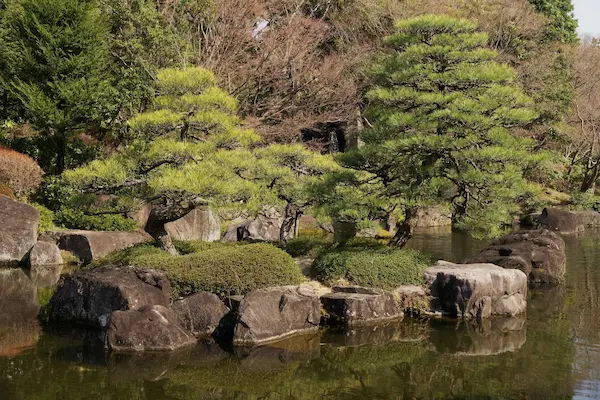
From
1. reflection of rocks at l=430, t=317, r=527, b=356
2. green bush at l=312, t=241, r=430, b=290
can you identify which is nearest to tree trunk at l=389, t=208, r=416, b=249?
green bush at l=312, t=241, r=430, b=290

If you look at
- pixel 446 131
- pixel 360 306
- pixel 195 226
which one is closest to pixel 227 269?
pixel 360 306

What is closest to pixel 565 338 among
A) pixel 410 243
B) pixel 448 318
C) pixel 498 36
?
pixel 448 318

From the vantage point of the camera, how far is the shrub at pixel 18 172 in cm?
1777

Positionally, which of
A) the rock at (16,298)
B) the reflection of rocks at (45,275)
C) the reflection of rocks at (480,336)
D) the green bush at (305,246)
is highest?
the green bush at (305,246)

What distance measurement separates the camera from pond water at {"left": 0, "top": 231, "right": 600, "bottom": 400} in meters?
7.18

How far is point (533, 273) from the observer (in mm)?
14242

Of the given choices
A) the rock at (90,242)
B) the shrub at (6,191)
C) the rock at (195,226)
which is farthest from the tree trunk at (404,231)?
the shrub at (6,191)

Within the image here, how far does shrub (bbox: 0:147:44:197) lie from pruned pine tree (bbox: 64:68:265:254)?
24.2ft

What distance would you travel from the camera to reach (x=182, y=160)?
37.7 feet

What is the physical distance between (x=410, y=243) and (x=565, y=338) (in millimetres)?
11546

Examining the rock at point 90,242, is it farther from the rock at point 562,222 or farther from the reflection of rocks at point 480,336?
the rock at point 562,222

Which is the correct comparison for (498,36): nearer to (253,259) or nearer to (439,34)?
(439,34)

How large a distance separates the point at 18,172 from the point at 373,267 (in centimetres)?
1189

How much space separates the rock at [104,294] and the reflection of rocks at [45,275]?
3.42 meters
